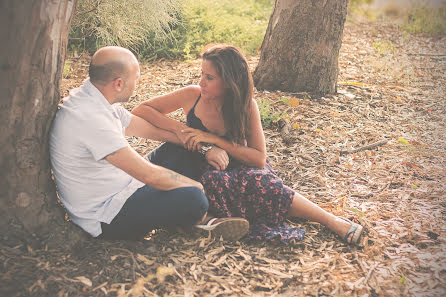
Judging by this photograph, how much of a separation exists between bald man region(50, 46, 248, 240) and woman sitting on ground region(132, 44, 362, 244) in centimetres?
41

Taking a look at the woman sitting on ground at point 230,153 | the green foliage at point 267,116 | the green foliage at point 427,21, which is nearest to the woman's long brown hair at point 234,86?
the woman sitting on ground at point 230,153

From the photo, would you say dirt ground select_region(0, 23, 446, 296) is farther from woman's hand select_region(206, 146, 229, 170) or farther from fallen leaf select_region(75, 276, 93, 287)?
woman's hand select_region(206, 146, 229, 170)

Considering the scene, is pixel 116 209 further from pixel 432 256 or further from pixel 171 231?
pixel 432 256

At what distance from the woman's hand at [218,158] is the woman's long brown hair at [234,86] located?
6.5 inches

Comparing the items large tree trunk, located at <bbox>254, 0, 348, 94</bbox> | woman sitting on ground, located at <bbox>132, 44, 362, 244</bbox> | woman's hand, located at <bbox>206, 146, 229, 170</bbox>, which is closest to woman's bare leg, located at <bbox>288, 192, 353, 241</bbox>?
woman sitting on ground, located at <bbox>132, 44, 362, 244</bbox>

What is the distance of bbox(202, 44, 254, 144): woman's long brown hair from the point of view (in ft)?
9.34

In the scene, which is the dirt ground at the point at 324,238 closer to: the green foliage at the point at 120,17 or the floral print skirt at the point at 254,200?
the floral print skirt at the point at 254,200

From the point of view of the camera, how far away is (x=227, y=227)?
2611 millimetres

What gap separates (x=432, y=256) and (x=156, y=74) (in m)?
4.46

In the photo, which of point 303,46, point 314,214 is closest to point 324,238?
point 314,214

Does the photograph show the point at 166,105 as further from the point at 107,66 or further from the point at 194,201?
the point at 194,201

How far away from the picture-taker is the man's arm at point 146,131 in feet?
9.82

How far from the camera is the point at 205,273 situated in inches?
93.5

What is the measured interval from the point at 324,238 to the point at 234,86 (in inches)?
53.2
